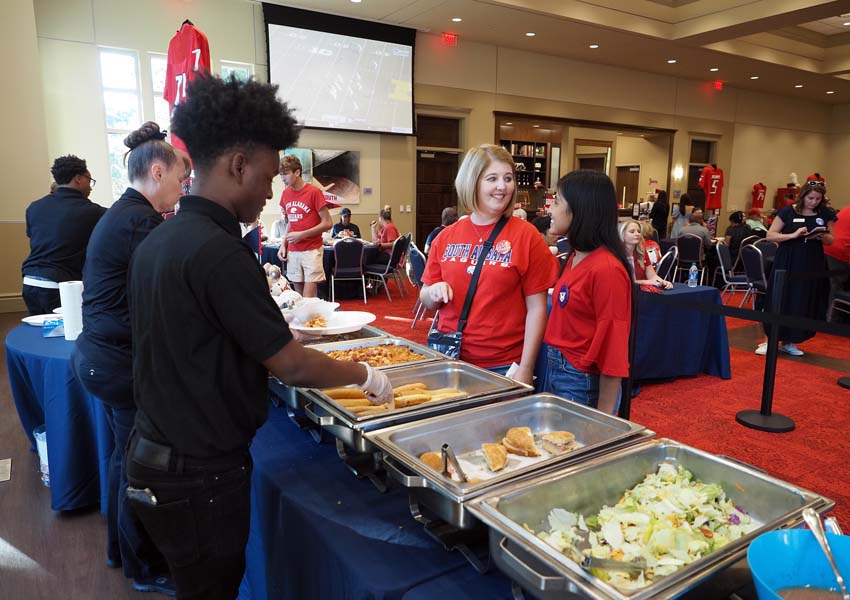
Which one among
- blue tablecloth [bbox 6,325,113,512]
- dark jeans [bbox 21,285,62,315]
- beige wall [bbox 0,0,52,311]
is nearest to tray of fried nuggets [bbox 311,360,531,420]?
blue tablecloth [bbox 6,325,113,512]

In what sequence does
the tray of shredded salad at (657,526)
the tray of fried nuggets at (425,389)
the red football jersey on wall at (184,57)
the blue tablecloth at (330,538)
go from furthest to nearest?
the red football jersey on wall at (184,57) < the tray of fried nuggets at (425,389) < the blue tablecloth at (330,538) < the tray of shredded salad at (657,526)

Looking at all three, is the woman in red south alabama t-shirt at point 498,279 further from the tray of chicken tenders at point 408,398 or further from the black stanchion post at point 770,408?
Answer: the black stanchion post at point 770,408

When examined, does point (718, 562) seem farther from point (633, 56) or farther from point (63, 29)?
point (633, 56)

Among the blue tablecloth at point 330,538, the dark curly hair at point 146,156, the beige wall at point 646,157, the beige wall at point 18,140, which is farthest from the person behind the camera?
the beige wall at point 646,157

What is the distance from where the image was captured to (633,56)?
9.75 m

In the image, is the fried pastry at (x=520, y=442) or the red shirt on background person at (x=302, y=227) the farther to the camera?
the red shirt on background person at (x=302, y=227)

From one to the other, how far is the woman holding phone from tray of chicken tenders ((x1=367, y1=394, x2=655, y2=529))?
12.7 ft

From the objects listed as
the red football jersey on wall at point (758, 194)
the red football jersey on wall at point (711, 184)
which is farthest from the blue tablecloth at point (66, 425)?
the red football jersey on wall at point (758, 194)

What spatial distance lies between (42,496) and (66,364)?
78cm

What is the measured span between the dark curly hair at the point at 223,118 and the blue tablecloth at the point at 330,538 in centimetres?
67

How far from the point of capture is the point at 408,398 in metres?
1.24

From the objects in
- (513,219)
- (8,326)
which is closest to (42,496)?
(513,219)

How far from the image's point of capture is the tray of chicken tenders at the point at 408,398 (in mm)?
1114

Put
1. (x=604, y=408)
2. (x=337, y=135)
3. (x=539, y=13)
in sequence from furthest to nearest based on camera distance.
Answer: (x=337, y=135) < (x=539, y=13) < (x=604, y=408)
